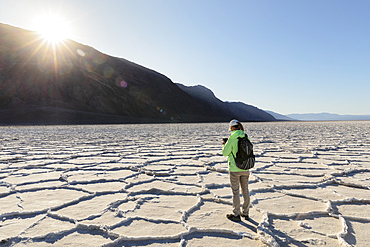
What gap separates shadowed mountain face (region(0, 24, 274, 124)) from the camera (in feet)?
107

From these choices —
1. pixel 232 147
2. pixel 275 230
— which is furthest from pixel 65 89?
pixel 275 230

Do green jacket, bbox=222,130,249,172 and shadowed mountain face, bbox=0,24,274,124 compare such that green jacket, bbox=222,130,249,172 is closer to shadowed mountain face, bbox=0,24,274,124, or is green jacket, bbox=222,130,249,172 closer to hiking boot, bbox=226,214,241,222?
hiking boot, bbox=226,214,241,222

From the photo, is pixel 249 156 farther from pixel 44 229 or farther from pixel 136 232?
pixel 44 229

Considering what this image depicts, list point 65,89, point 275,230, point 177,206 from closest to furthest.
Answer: point 275,230, point 177,206, point 65,89

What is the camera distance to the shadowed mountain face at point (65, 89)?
32466 mm

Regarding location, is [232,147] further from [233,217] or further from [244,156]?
[233,217]

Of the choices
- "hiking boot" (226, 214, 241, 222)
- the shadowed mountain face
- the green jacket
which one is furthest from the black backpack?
the shadowed mountain face

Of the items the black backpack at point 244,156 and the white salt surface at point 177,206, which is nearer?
the white salt surface at point 177,206

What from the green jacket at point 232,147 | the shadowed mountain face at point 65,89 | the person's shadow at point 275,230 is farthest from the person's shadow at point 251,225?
the shadowed mountain face at point 65,89

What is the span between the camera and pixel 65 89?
39.5 m

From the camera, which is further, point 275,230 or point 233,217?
point 233,217

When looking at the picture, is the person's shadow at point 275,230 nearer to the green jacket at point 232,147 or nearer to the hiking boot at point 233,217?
the hiking boot at point 233,217

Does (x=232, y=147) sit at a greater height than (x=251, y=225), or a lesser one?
greater

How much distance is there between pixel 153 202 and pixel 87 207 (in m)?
0.68
